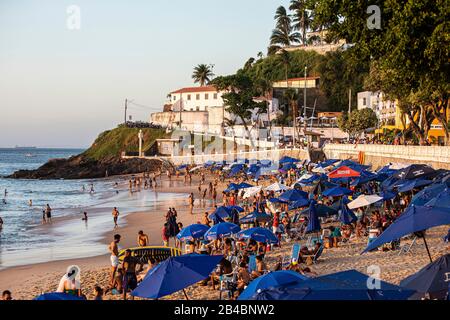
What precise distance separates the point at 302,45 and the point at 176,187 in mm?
62257

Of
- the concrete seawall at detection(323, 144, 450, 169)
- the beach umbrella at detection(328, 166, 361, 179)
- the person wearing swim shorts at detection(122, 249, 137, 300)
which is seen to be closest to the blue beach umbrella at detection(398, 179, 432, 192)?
the beach umbrella at detection(328, 166, 361, 179)

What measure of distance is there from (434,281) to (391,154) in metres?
33.8

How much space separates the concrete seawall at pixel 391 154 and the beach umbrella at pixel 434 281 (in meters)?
24.7

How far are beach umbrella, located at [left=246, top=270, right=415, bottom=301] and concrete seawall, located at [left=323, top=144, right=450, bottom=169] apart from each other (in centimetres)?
2589

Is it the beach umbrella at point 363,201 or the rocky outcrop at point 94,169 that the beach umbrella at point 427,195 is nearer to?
the beach umbrella at point 363,201

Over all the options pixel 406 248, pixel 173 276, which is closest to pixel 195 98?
pixel 406 248

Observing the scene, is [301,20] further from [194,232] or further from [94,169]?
[194,232]

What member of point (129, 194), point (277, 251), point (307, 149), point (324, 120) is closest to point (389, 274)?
point (277, 251)

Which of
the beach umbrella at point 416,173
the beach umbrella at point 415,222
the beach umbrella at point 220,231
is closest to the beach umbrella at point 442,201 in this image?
the beach umbrella at point 415,222

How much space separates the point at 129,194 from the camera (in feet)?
166

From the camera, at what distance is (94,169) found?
3209 inches

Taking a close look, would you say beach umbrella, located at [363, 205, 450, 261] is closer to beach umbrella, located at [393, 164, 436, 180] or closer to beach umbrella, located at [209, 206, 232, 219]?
beach umbrella, located at [209, 206, 232, 219]

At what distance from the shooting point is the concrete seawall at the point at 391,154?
108ft

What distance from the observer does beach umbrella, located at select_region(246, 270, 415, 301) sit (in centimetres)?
770
